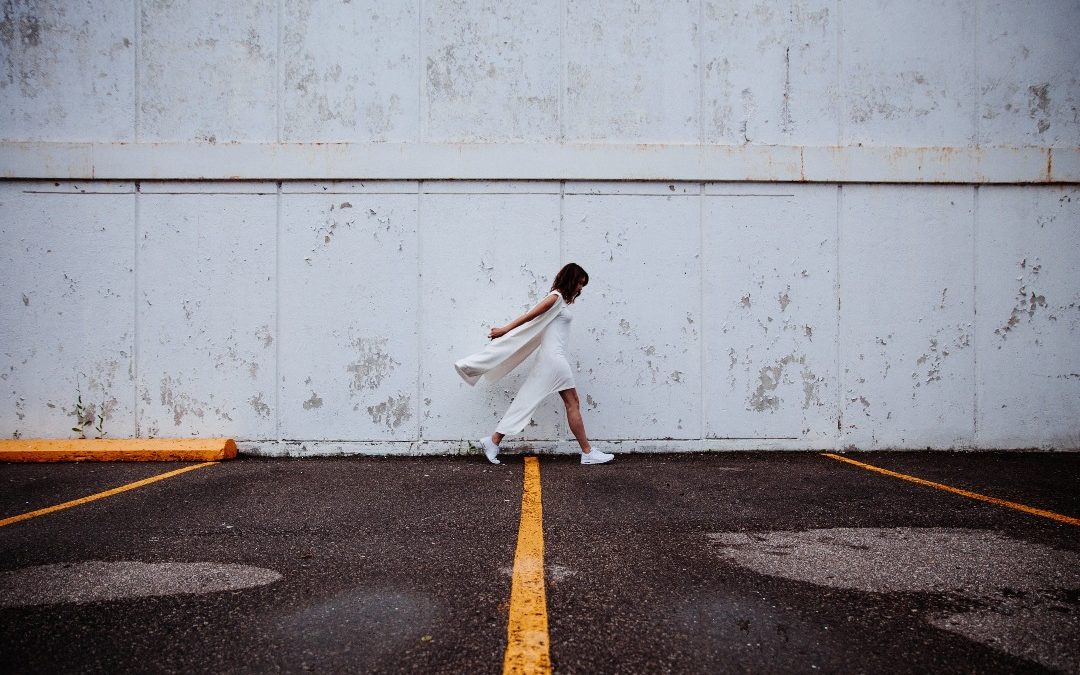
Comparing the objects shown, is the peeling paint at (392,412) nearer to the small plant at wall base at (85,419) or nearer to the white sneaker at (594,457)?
the white sneaker at (594,457)

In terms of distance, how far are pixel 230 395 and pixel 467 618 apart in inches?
189

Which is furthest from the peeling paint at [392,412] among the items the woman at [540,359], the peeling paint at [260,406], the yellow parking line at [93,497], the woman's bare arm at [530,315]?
the yellow parking line at [93,497]

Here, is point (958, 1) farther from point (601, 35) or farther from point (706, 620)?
point (706, 620)

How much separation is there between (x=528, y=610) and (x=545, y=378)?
3189mm

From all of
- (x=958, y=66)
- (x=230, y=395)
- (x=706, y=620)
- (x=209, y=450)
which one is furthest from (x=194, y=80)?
(x=958, y=66)

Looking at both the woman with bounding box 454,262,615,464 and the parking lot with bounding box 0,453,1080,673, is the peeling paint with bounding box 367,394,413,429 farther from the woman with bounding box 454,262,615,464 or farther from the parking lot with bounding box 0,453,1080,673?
the parking lot with bounding box 0,453,1080,673

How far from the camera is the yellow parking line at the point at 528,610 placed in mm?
1870

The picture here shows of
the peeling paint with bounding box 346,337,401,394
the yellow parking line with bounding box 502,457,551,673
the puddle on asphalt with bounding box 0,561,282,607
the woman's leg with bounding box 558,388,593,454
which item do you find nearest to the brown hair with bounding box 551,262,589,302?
the woman's leg with bounding box 558,388,593,454

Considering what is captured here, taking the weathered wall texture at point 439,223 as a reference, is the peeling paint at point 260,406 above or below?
below

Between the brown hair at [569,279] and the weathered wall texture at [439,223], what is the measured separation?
63cm

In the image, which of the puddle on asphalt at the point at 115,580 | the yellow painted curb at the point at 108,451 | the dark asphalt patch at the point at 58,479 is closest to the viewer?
the puddle on asphalt at the point at 115,580

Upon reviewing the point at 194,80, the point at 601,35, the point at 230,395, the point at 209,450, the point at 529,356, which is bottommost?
the point at 209,450

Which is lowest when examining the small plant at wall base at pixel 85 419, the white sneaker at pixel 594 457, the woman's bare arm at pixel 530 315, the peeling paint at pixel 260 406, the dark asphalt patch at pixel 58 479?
the dark asphalt patch at pixel 58 479

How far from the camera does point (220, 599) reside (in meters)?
2.36
